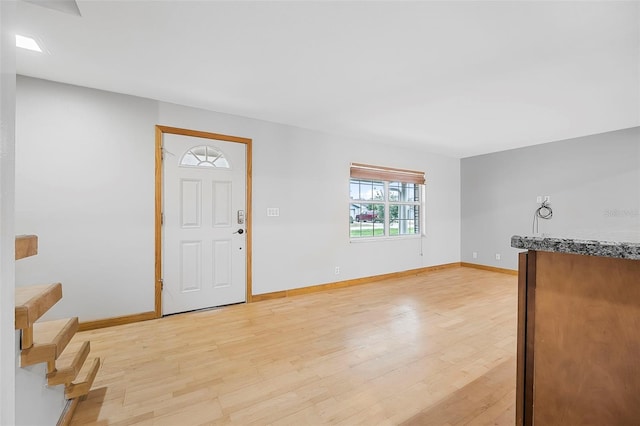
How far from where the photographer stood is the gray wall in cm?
395

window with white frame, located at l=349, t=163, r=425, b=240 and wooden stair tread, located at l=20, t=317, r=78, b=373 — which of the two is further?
window with white frame, located at l=349, t=163, r=425, b=240

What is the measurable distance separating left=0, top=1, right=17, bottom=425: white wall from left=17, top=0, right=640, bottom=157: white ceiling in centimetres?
118

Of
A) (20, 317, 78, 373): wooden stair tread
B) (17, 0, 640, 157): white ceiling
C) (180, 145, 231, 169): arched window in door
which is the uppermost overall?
(17, 0, 640, 157): white ceiling

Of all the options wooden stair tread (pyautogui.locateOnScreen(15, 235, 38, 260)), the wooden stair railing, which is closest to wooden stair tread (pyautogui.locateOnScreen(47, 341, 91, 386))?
the wooden stair railing

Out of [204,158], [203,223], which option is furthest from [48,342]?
[204,158]

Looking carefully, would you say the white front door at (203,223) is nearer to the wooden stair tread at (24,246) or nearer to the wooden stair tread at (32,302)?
the wooden stair tread at (32,302)

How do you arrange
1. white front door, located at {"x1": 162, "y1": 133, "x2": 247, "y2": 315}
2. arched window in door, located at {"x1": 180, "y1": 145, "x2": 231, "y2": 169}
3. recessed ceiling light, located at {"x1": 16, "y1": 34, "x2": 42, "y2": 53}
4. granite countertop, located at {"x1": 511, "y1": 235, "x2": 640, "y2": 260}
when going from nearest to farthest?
granite countertop, located at {"x1": 511, "y1": 235, "x2": 640, "y2": 260}, recessed ceiling light, located at {"x1": 16, "y1": 34, "x2": 42, "y2": 53}, white front door, located at {"x1": 162, "y1": 133, "x2": 247, "y2": 315}, arched window in door, located at {"x1": 180, "y1": 145, "x2": 231, "y2": 169}

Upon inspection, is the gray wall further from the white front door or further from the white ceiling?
the white front door

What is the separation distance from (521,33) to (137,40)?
2700mm

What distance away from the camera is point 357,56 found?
2150mm

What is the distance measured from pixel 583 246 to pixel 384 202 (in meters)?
4.28

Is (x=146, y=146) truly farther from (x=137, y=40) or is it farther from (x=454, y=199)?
(x=454, y=199)

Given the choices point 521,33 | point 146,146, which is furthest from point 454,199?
point 146,146

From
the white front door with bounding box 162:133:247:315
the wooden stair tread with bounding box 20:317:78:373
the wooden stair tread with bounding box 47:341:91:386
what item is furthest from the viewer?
the white front door with bounding box 162:133:247:315
